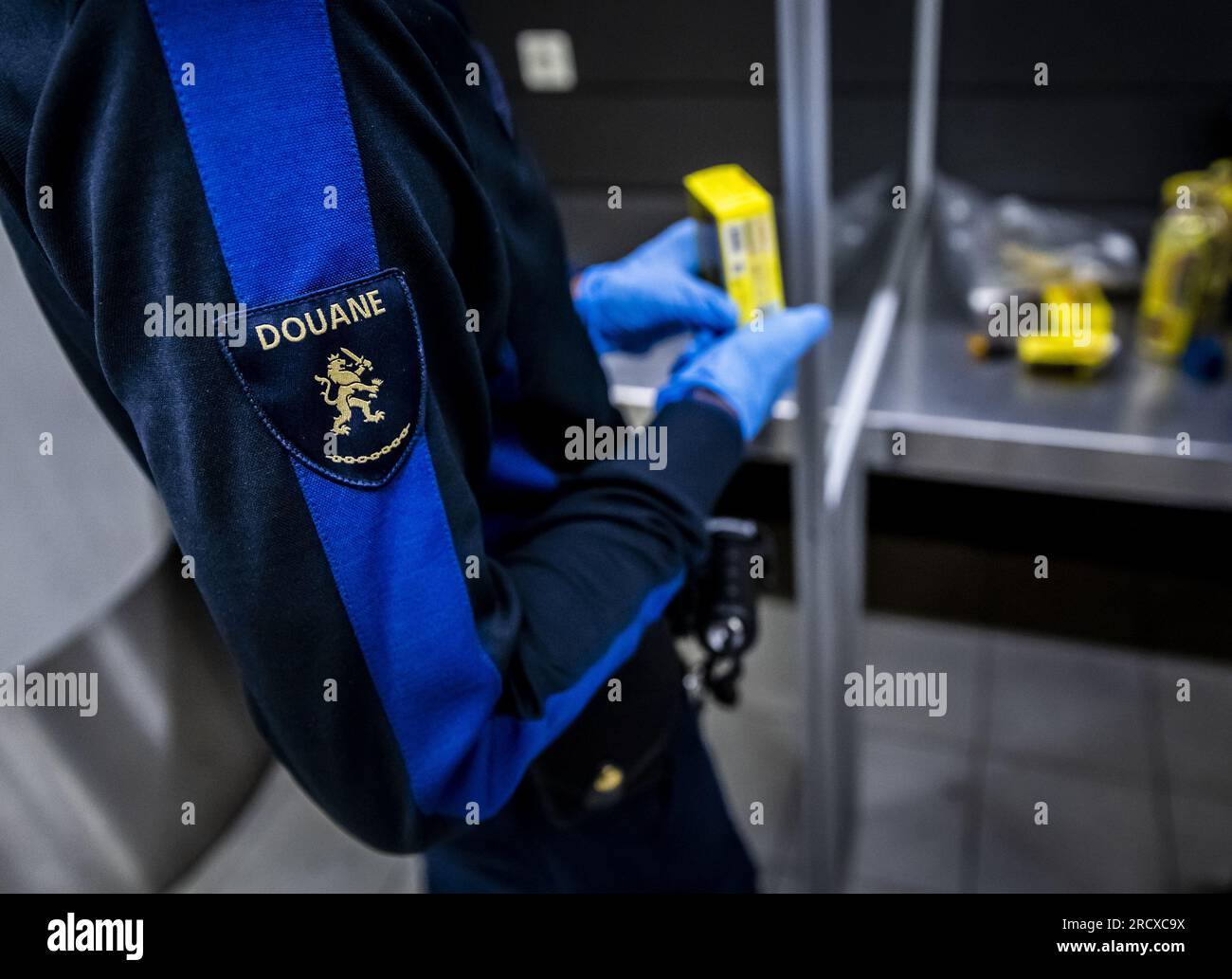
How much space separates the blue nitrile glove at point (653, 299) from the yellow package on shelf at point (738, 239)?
0.02 m

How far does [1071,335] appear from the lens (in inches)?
48.6

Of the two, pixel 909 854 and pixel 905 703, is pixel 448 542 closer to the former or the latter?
pixel 909 854

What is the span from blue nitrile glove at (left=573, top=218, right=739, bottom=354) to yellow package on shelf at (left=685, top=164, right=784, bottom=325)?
0.02m

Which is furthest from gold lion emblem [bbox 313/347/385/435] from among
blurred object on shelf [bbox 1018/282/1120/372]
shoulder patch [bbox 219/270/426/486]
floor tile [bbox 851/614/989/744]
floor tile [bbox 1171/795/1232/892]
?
floor tile [bbox 1171/795/1232/892]

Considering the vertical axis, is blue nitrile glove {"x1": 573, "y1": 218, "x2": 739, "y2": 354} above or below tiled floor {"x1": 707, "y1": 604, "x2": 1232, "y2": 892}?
above

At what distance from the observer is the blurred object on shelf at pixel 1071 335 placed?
122 centimetres

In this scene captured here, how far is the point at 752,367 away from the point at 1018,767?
→ 3.92 feet

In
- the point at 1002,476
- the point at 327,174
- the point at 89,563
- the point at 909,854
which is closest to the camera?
the point at 327,174

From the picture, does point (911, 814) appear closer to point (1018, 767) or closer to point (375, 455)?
point (1018, 767)

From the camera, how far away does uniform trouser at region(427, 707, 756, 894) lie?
84 centimetres

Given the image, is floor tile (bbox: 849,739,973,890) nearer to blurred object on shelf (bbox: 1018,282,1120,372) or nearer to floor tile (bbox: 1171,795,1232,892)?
floor tile (bbox: 1171,795,1232,892)

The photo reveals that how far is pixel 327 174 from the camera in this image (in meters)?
0.45
